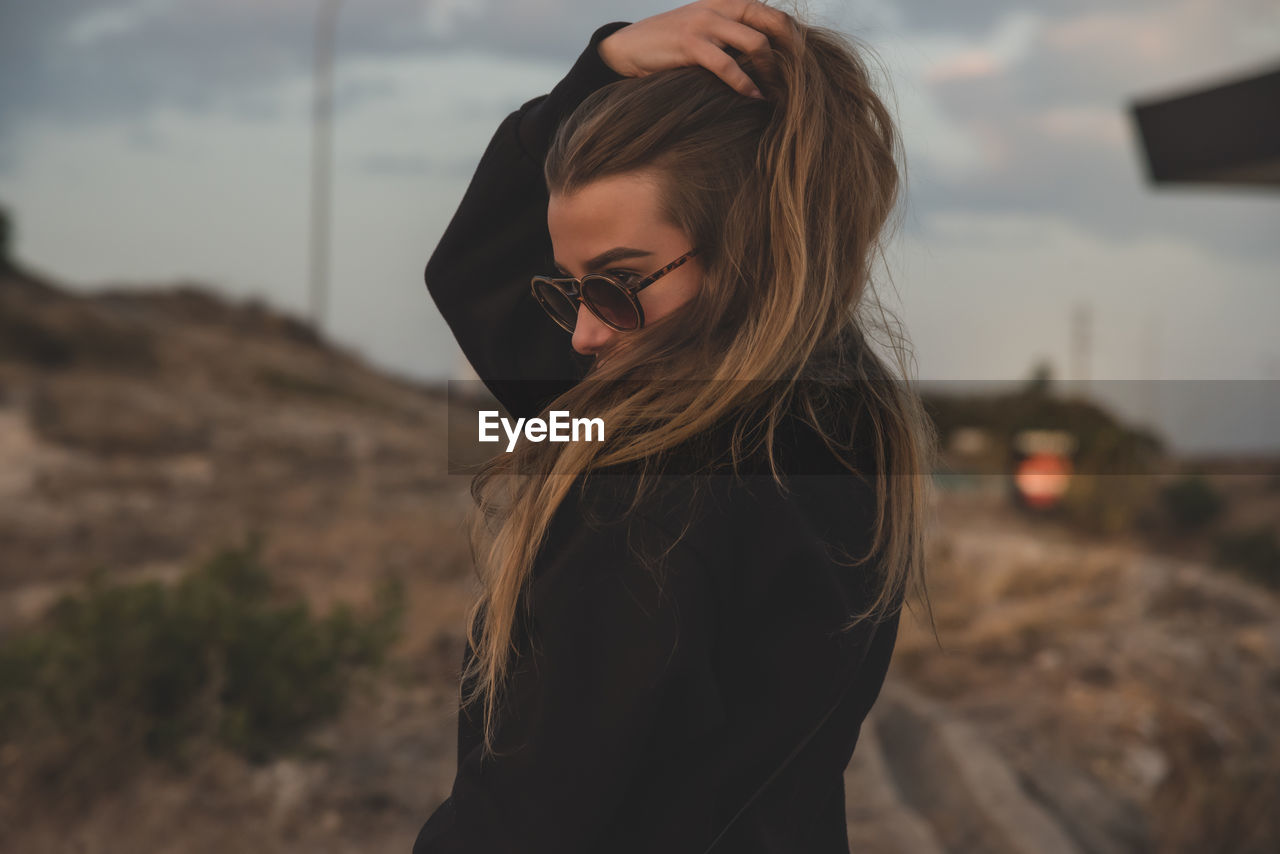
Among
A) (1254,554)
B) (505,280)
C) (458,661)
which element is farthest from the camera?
(1254,554)

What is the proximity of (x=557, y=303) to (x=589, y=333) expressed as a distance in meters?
0.11

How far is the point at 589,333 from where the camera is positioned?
1204 mm

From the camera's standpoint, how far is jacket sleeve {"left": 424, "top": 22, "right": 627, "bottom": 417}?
159 cm

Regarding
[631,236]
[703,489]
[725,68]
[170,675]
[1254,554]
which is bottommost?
[1254,554]

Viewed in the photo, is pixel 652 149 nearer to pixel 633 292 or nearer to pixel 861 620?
pixel 633 292

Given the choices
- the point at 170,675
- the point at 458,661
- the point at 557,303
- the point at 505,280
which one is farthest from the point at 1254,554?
the point at 557,303

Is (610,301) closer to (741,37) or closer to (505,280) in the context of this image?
(741,37)

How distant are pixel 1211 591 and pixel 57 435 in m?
13.4

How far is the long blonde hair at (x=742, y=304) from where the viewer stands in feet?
3.32

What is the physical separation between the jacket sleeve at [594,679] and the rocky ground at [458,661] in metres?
0.22

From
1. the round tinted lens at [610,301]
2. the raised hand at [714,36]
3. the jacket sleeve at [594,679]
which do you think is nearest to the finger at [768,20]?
the raised hand at [714,36]

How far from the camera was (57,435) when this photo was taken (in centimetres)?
1359

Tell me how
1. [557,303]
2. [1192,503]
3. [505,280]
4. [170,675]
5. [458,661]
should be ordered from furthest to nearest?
1. [1192,503]
2. [458,661]
3. [170,675]
4. [505,280]
5. [557,303]

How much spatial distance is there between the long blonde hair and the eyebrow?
54mm
